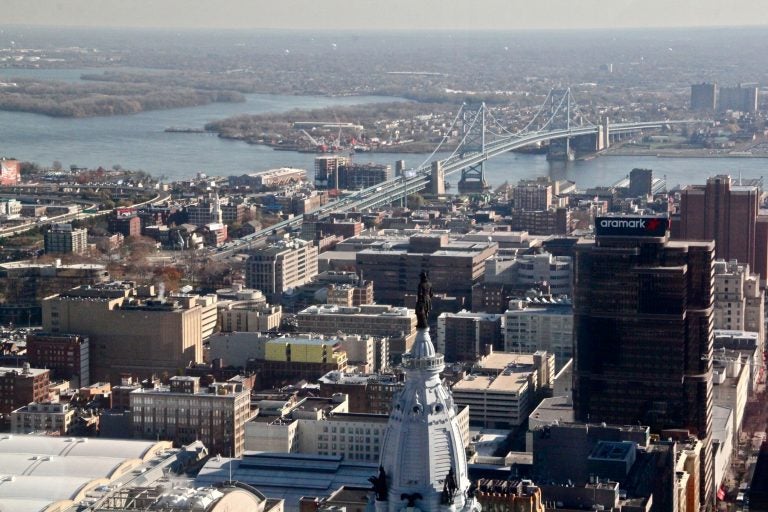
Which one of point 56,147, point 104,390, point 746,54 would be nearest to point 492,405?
point 104,390

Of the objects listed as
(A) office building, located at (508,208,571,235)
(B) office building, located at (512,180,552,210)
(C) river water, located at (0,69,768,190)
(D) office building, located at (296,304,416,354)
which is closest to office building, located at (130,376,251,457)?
(D) office building, located at (296,304,416,354)

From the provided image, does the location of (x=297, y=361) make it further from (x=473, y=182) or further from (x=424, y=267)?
(x=473, y=182)

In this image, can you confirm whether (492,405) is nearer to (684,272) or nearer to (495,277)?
(684,272)

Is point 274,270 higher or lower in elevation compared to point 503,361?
higher

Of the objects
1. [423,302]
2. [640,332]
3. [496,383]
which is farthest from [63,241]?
[423,302]

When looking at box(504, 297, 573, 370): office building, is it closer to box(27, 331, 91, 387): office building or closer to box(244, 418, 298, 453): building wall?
box(27, 331, 91, 387): office building

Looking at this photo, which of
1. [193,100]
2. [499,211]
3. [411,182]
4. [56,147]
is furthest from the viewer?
[193,100]
